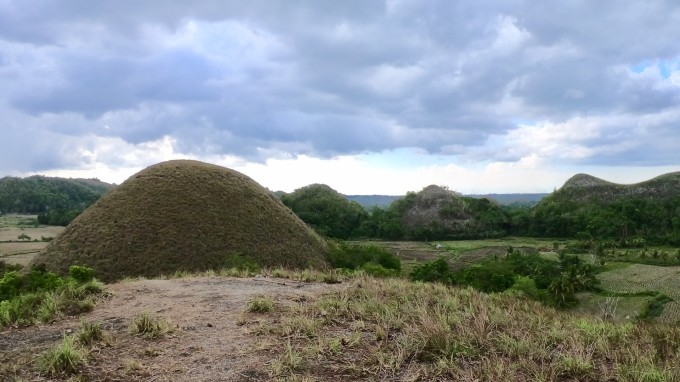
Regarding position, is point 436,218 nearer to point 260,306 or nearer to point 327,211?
point 327,211

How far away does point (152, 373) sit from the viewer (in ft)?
21.7

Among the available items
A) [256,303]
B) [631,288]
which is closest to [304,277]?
[256,303]

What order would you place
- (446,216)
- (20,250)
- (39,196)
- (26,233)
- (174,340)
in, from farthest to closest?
(39,196)
(446,216)
(26,233)
(20,250)
(174,340)

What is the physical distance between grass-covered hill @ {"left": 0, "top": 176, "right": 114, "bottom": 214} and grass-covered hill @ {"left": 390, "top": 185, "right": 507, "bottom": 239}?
77.4m

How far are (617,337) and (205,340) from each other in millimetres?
5757

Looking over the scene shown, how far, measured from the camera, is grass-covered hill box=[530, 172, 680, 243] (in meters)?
80.9

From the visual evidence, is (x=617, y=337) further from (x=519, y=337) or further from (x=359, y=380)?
(x=359, y=380)

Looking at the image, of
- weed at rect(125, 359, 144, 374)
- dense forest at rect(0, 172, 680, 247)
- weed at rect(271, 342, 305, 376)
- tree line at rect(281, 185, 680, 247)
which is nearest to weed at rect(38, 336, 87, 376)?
weed at rect(125, 359, 144, 374)

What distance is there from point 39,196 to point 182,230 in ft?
392

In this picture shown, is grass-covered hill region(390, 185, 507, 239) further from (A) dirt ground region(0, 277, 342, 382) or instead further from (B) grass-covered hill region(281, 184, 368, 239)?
(A) dirt ground region(0, 277, 342, 382)

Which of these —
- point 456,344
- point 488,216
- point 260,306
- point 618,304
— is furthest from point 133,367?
point 488,216

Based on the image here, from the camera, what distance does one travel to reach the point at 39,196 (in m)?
136

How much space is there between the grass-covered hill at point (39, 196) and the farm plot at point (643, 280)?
369ft

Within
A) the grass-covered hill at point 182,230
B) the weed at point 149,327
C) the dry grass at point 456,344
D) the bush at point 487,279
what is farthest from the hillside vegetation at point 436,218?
the weed at point 149,327
